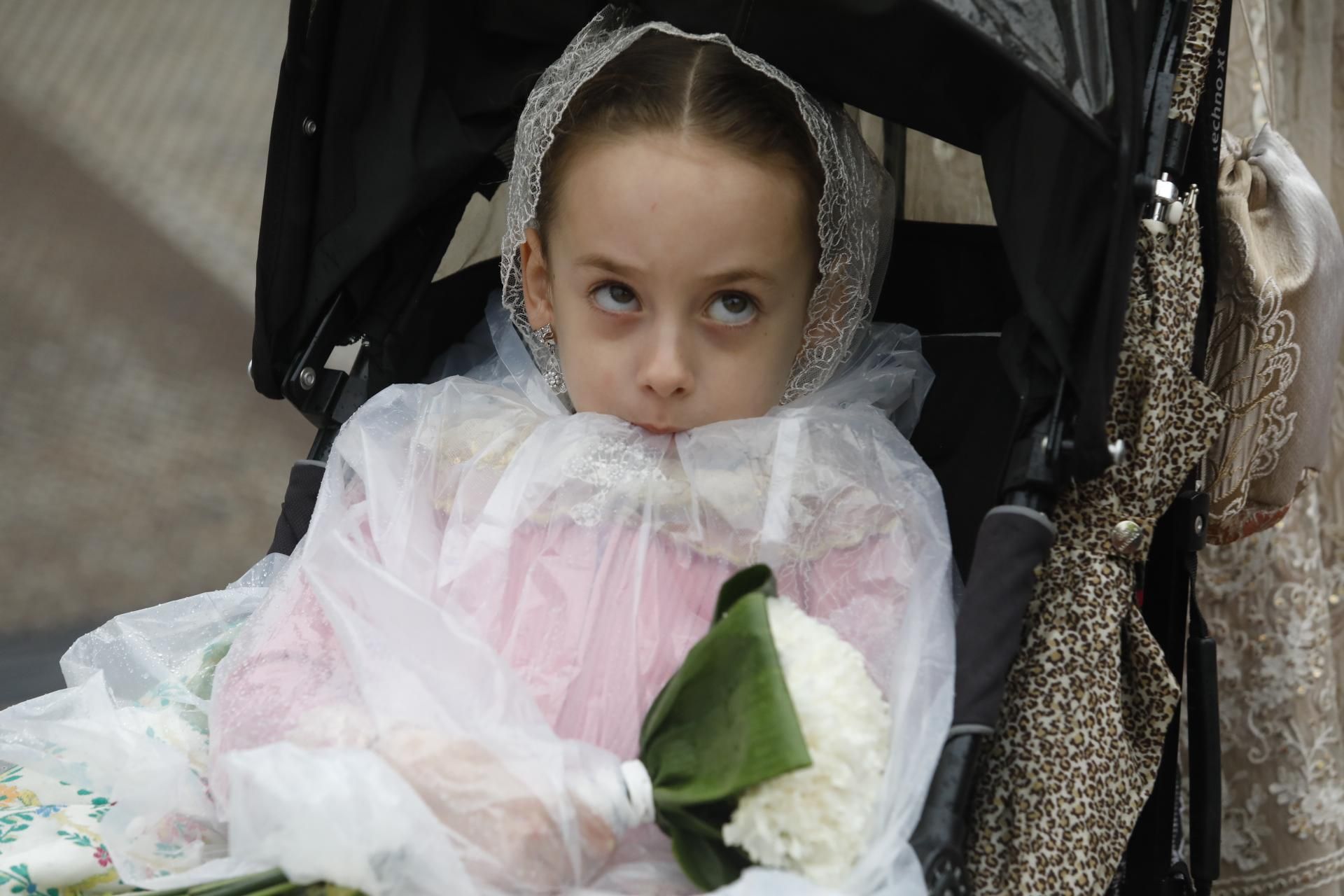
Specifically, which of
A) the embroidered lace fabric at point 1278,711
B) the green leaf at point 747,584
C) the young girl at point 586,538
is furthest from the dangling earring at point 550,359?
the embroidered lace fabric at point 1278,711

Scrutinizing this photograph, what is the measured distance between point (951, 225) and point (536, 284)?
52 cm

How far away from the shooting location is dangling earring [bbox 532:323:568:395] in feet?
4.70

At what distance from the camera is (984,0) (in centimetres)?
107

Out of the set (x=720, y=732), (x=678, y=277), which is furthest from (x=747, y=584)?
(x=678, y=277)

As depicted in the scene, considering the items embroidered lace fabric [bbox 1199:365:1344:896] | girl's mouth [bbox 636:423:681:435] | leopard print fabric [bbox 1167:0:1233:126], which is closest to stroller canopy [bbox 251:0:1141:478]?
leopard print fabric [bbox 1167:0:1233:126]

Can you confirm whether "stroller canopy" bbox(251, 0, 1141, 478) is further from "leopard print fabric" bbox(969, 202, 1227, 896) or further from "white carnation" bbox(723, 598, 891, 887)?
"white carnation" bbox(723, 598, 891, 887)

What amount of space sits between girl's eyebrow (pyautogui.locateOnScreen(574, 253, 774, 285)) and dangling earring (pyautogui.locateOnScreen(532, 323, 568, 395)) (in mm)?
178

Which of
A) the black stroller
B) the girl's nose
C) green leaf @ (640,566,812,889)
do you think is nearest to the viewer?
green leaf @ (640,566,812,889)

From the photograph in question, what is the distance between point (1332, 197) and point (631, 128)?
110cm

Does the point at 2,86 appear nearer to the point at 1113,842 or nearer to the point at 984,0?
the point at 984,0

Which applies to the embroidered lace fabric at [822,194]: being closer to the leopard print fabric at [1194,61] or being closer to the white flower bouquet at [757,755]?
the leopard print fabric at [1194,61]

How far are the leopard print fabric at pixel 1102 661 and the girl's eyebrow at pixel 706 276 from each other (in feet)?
1.15

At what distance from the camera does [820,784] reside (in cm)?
92

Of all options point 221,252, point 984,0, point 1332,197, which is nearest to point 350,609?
point 984,0
